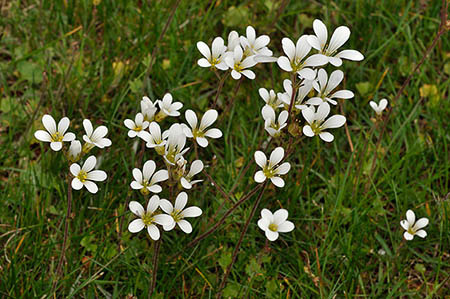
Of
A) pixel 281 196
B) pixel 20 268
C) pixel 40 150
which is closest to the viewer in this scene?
pixel 20 268

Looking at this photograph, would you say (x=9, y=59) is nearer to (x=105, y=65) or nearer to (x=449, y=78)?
(x=105, y=65)

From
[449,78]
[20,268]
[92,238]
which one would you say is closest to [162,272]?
[92,238]

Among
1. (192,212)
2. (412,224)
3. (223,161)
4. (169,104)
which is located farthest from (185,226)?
(412,224)

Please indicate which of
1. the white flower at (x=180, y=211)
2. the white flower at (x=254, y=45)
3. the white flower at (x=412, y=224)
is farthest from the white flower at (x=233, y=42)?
the white flower at (x=412, y=224)

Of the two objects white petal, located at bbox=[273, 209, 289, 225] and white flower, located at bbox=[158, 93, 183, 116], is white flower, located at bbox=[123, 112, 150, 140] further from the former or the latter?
white petal, located at bbox=[273, 209, 289, 225]

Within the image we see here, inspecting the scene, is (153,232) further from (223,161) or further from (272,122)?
(223,161)

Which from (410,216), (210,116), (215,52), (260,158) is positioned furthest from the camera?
(410,216)
